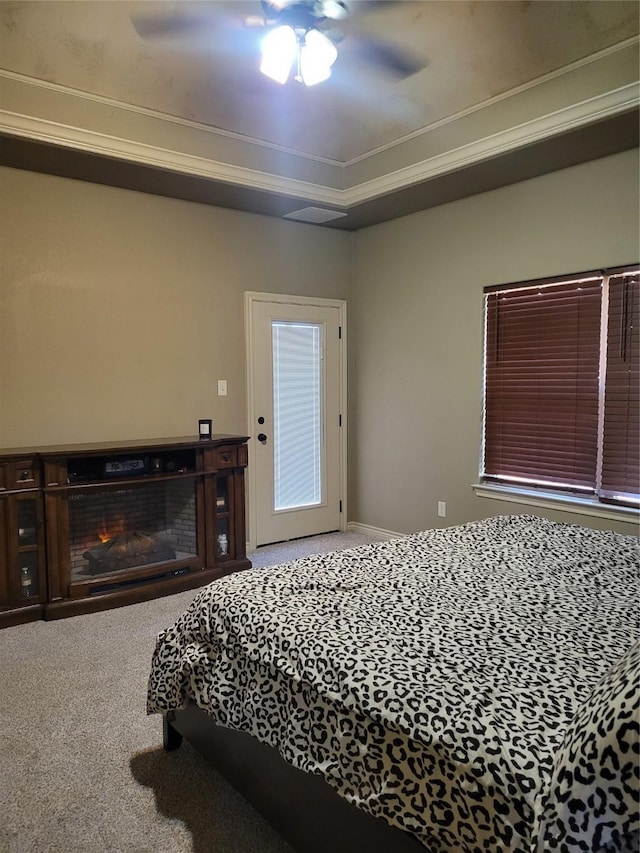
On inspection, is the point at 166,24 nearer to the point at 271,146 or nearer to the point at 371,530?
the point at 271,146

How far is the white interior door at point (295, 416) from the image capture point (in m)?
4.75

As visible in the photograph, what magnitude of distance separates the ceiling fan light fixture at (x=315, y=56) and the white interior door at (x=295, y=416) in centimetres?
210

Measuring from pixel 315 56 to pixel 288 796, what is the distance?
2.90 meters

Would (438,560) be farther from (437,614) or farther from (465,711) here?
(465,711)

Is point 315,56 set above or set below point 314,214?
above

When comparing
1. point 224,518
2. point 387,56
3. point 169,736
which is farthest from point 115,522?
point 387,56

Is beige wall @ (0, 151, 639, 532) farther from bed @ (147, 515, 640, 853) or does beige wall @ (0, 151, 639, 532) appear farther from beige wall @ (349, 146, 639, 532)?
bed @ (147, 515, 640, 853)

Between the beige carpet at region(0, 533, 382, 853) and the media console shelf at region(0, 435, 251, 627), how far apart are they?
1.34 feet

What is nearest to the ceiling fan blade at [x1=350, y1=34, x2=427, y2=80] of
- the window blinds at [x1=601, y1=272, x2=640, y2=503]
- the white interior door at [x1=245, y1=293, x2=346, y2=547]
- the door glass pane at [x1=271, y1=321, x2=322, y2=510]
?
the window blinds at [x1=601, y1=272, x2=640, y2=503]

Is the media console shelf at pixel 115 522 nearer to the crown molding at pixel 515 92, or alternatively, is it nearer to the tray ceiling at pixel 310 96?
the tray ceiling at pixel 310 96

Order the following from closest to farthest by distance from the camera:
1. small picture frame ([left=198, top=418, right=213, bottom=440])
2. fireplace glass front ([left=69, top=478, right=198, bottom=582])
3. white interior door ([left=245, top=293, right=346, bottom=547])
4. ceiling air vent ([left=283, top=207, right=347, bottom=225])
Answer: fireplace glass front ([left=69, top=478, right=198, bottom=582]) → small picture frame ([left=198, top=418, right=213, bottom=440]) → ceiling air vent ([left=283, top=207, right=347, bottom=225]) → white interior door ([left=245, top=293, right=346, bottom=547])

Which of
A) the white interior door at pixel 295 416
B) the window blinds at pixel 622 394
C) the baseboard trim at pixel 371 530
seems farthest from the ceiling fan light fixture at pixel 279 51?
the baseboard trim at pixel 371 530

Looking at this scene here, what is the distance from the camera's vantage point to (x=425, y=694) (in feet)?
4.24

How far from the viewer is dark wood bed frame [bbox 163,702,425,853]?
1352 millimetres
